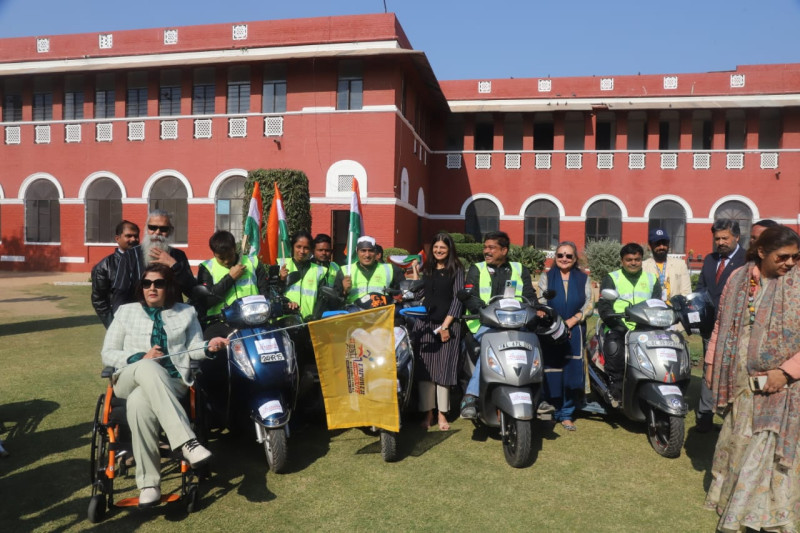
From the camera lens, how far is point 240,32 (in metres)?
20.8

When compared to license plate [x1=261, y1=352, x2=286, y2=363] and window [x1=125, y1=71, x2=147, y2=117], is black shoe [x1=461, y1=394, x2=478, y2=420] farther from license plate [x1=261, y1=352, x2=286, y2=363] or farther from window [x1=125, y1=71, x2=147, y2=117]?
window [x1=125, y1=71, x2=147, y2=117]

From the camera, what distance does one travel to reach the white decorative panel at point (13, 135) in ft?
74.2

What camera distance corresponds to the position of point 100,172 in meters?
21.8

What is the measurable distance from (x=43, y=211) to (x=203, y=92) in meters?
8.00

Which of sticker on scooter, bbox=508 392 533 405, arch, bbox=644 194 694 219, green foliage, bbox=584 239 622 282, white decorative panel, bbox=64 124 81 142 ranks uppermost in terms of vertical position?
white decorative panel, bbox=64 124 81 142

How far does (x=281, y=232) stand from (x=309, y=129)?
522 inches

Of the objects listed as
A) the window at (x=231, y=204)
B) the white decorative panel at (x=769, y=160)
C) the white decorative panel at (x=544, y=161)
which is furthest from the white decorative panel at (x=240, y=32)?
the white decorative panel at (x=769, y=160)

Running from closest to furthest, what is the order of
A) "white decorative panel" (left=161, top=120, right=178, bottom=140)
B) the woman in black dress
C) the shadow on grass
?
the woman in black dress, the shadow on grass, "white decorative panel" (left=161, top=120, right=178, bottom=140)

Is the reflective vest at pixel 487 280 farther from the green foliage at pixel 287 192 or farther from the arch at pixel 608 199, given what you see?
the arch at pixel 608 199

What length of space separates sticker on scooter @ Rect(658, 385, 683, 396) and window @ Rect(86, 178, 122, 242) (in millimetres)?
21358

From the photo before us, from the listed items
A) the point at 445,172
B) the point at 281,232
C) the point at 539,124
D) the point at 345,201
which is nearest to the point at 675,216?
the point at 539,124

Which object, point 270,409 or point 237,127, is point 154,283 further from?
point 237,127

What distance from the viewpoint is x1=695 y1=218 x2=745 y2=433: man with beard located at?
202 inches

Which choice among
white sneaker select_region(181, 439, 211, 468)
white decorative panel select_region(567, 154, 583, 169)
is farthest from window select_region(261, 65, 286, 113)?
white sneaker select_region(181, 439, 211, 468)
